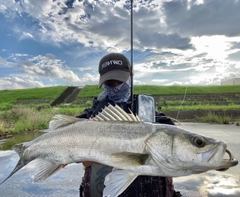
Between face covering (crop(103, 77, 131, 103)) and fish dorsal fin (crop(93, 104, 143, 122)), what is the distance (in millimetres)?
836

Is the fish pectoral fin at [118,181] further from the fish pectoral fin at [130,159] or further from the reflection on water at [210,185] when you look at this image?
the reflection on water at [210,185]

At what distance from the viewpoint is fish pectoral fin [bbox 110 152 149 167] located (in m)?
2.01

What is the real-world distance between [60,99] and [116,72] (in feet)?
169

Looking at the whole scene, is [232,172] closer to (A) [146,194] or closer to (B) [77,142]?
(A) [146,194]

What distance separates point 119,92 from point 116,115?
90cm

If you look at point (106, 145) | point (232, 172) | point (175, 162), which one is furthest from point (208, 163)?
point (232, 172)

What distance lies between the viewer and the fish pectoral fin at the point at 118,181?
2006 millimetres

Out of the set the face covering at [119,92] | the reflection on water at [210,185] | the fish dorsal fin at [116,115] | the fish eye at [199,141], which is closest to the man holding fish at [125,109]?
the face covering at [119,92]

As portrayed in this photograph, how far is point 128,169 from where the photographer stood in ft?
6.73

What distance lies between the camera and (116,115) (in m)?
2.37

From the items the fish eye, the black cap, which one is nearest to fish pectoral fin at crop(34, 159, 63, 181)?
the black cap

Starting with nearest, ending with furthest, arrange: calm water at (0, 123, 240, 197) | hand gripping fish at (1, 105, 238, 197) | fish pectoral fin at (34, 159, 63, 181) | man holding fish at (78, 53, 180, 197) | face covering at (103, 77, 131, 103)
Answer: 1. hand gripping fish at (1, 105, 238, 197)
2. fish pectoral fin at (34, 159, 63, 181)
3. man holding fish at (78, 53, 180, 197)
4. face covering at (103, 77, 131, 103)
5. calm water at (0, 123, 240, 197)

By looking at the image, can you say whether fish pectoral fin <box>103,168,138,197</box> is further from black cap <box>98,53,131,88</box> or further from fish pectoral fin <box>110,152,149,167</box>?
black cap <box>98,53,131,88</box>

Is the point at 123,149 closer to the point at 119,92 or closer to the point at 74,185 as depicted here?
the point at 119,92
